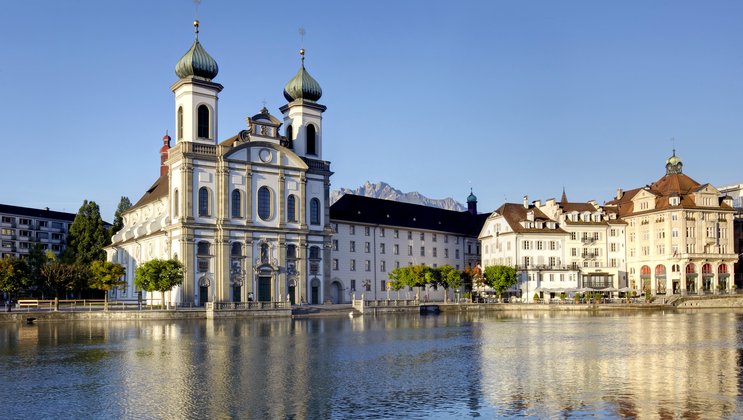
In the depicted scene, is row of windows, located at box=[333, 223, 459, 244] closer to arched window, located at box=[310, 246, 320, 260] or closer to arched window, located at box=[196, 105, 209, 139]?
arched window, located at box=[310, 246, 320, 260]

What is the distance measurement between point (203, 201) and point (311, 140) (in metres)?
17.3

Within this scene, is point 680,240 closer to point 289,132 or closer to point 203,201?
point 289,132

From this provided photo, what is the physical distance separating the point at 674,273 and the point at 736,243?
1640cm

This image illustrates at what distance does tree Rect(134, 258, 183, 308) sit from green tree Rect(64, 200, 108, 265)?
131 feet

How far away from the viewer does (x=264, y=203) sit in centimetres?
8806

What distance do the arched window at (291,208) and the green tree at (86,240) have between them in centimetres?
3741

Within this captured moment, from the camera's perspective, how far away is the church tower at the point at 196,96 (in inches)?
3354

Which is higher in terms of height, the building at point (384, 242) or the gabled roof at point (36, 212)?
the gabled roof at point (36, 212)

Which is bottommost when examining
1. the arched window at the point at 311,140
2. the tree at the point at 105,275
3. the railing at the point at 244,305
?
the railing at the point at 244,305

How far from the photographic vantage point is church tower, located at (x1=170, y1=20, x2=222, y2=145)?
85.2 meters

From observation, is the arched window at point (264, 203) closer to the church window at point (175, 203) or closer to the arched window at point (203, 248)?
the arched window at point (203, 248)

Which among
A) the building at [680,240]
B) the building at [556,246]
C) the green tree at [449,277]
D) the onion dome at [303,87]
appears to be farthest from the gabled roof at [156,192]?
the building at [680,240]

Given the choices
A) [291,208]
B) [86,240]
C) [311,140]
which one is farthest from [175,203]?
[86,240]

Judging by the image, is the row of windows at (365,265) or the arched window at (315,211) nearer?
the arched window at (315,211)
